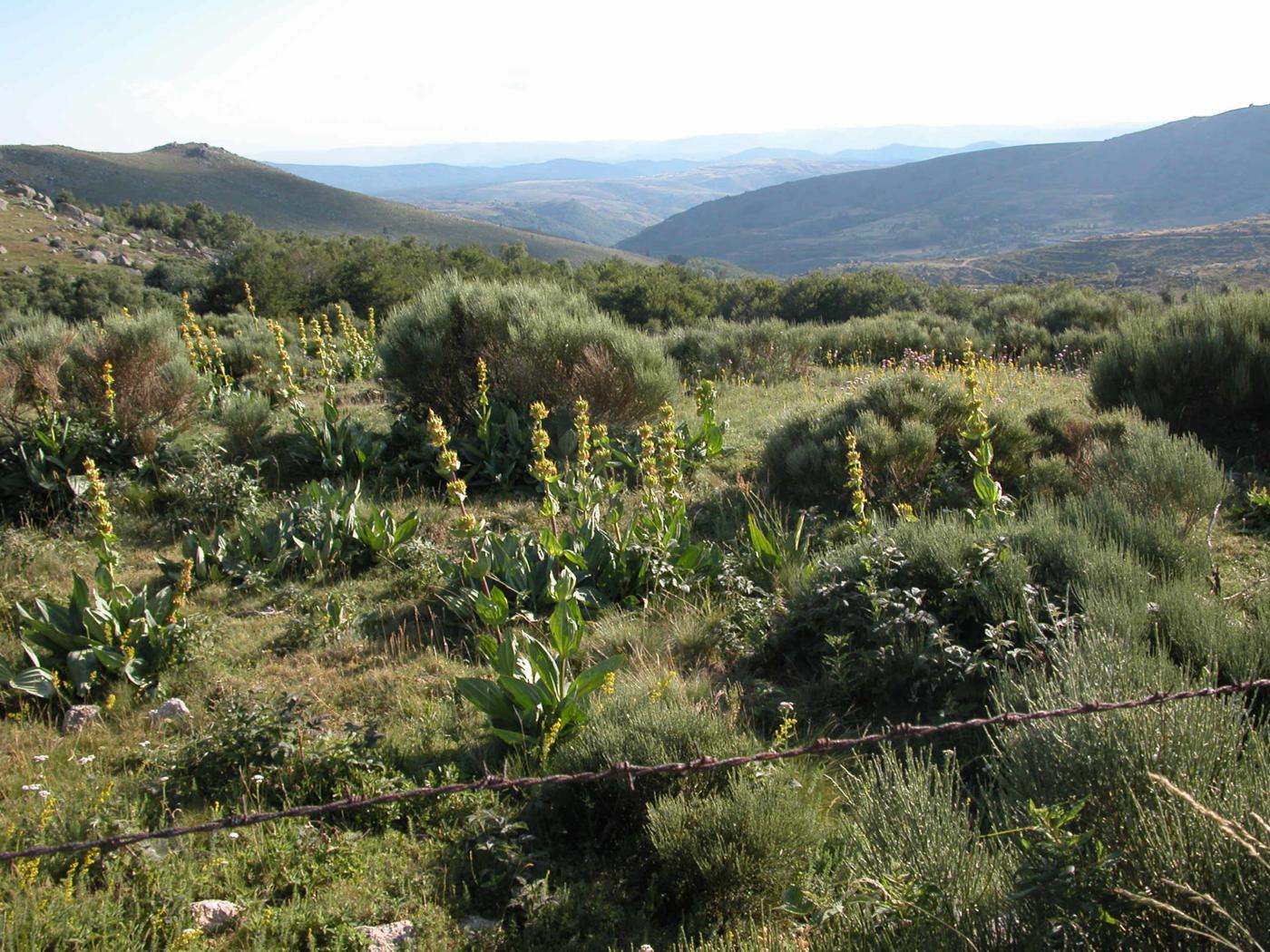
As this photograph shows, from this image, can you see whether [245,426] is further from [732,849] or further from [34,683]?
[732,849]

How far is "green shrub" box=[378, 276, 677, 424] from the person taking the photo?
8.27 m

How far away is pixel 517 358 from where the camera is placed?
8.36 metres

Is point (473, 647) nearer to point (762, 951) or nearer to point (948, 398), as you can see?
point (762, 951)

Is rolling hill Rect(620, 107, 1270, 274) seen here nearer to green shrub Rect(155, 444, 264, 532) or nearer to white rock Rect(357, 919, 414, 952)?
green shrub Rect(155, 444, 264, 532)

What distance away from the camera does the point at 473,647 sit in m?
4.62

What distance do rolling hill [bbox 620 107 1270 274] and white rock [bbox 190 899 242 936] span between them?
135770 millimetres

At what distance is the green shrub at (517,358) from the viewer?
8.27m

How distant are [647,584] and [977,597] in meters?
1.95

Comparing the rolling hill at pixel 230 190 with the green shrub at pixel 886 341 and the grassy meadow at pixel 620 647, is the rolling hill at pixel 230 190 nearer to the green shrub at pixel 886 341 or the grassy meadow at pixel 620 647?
the green shrub at pixel 886 341

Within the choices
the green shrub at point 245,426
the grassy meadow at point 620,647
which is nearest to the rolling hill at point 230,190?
the green shrub at point 245,426

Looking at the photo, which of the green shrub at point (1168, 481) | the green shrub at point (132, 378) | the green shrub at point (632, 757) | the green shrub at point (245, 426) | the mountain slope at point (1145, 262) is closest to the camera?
the green shrub at point (632, 757)

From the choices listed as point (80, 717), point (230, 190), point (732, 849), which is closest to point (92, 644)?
point (80, 717)

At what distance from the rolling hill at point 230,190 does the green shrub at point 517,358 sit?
3026 inches

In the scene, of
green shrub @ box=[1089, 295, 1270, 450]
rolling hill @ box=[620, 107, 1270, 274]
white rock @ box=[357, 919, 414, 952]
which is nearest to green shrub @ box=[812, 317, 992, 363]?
green shrub @ box=[1089, 295, 1270, 450]
